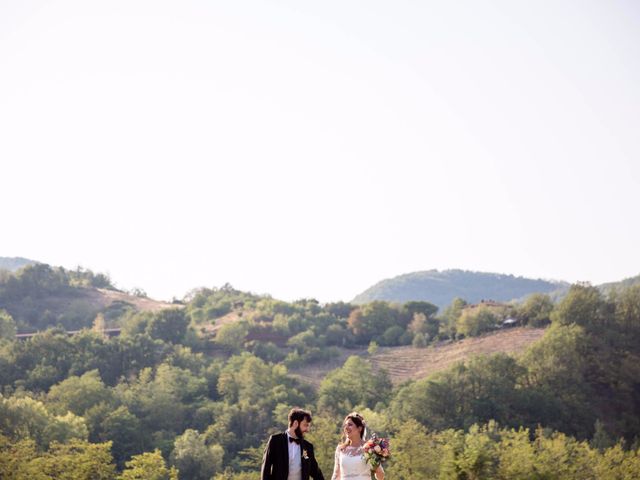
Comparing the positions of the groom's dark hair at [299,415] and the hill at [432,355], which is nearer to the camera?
the groom's dark hair at [299,415]

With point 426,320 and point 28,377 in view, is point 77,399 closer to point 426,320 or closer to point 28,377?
point 28,377

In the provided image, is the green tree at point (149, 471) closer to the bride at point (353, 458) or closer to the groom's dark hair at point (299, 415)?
the bride at point (353, 458)

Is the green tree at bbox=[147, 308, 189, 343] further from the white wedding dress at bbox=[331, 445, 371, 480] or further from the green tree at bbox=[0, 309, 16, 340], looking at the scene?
the white wedding dress at bbox=[331, 445, 371, 480]

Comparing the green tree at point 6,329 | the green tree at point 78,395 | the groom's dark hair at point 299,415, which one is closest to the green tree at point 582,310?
the green tree at point 78,395

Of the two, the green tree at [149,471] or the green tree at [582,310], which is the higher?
the green tree at [582,310]

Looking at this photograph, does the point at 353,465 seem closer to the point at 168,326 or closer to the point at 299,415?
the point at 299,415

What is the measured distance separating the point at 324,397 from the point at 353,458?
178ft

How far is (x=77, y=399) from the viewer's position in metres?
58.8

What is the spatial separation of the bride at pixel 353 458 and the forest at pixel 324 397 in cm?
2795

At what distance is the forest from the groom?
28.8 m

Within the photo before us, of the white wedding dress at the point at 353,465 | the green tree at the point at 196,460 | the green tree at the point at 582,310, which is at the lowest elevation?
the green tree at the point at 196,460

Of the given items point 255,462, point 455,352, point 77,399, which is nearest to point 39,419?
point 77,399

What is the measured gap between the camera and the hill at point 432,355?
258ft

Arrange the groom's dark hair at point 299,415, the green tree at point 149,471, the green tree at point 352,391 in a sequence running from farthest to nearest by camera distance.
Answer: the green tree at point 352,391 < the green tree at point 149,471 < the groom's dark hair at point 299,415
